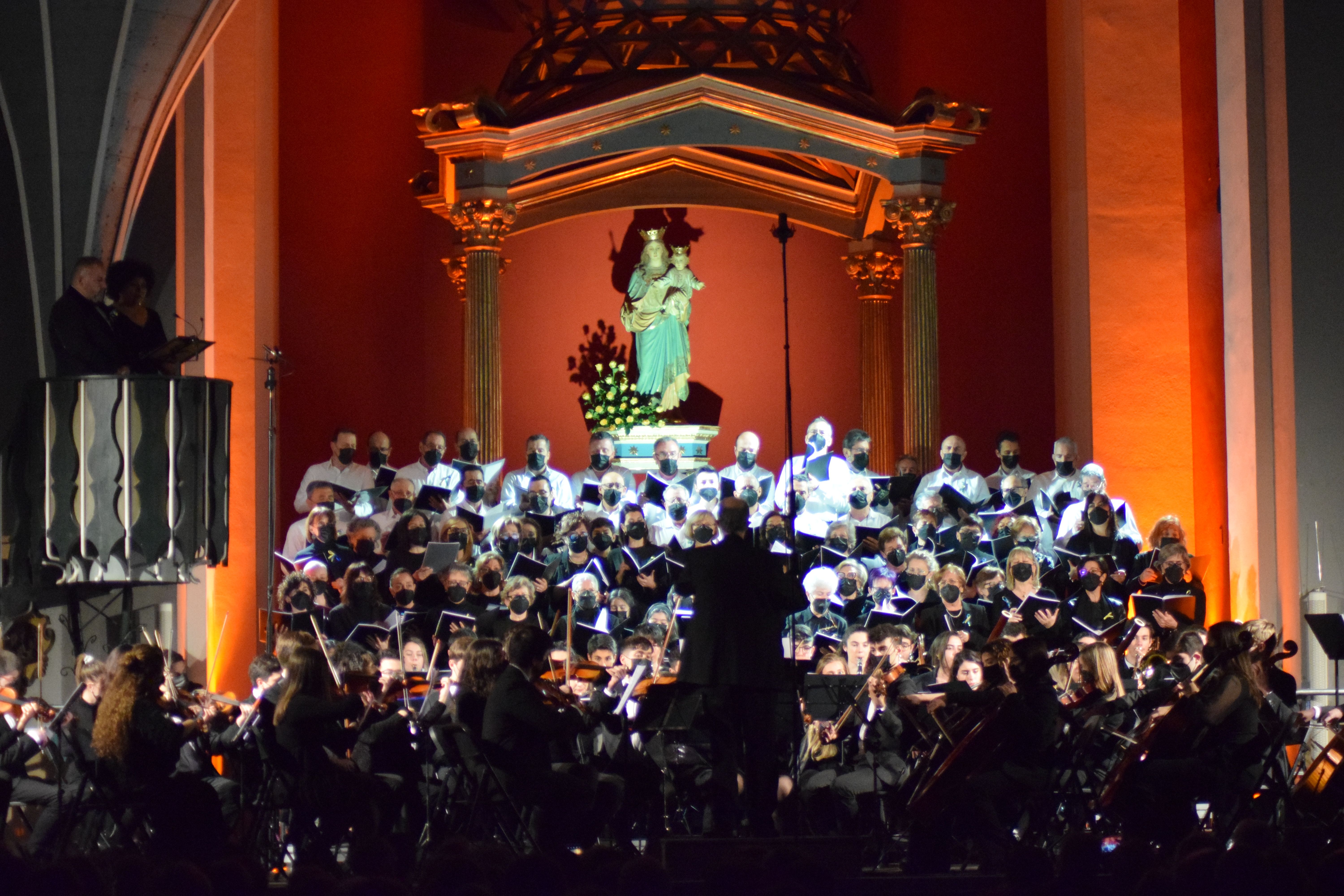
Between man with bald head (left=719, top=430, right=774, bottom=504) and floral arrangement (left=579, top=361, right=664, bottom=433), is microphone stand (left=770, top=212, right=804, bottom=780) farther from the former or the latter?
floral arrangement (left=579, top=361, right=664, bottom=433)

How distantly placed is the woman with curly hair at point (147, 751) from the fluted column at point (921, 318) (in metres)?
6.64

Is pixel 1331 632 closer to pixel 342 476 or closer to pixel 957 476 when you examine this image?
pixel 957 476

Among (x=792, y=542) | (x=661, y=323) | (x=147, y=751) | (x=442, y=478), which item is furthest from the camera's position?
(x=661, y=323)

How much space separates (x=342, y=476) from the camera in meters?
13.4

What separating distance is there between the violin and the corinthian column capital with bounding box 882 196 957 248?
22.1ft

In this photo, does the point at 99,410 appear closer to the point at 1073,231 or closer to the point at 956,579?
the point at 956,579

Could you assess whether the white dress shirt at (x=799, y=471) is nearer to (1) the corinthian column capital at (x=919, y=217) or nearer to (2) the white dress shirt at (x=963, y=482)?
(2) the white dress shirt at (x=963, y=482)

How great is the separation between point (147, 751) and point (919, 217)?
23.7 feet

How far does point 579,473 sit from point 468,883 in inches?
326

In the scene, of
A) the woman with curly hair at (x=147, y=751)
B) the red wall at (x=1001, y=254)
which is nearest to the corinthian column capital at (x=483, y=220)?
the red wall at (x=1001, y=254)

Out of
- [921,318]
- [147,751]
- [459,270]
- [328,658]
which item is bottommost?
[147,751]

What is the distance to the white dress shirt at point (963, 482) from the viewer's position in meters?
12.5

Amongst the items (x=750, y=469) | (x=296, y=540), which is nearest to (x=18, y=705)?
(x=296, y=540)

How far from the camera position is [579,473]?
1295cm
